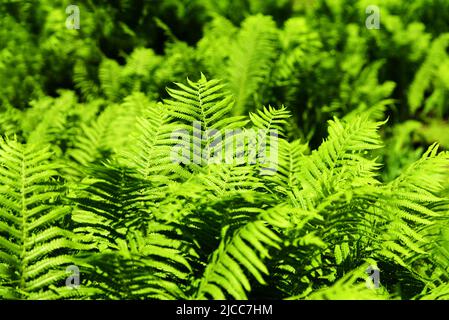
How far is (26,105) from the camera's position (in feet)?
12.5

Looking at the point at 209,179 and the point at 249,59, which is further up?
the point at 249,59

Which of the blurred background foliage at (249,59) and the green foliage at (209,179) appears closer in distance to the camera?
the green foliage at (209,179)

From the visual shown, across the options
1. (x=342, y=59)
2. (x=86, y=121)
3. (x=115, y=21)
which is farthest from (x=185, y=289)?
(x=115, y=21)

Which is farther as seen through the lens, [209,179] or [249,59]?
[249,59]

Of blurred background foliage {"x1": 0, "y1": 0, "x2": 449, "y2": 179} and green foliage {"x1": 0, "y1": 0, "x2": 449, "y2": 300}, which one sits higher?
blurred background foliage {"x1": 0, "y1": 0, "x2": 449, "y2": 179}

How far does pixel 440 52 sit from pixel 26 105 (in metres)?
3.66

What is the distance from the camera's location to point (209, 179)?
1.98 m

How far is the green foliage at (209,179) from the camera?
5.80 ft

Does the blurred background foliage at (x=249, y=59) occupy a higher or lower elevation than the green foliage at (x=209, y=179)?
higher

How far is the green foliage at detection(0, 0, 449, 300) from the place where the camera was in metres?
1.77

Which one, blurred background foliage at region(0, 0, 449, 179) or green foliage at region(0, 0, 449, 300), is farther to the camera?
blurred background foliage at region(0, 0, 449, 179)
